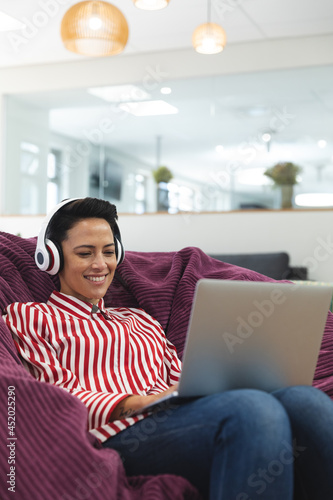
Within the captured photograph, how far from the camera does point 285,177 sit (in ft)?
18.2

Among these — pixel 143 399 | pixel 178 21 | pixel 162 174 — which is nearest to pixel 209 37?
pixel 178 21

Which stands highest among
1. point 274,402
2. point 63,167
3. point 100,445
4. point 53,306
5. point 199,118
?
point 199,118


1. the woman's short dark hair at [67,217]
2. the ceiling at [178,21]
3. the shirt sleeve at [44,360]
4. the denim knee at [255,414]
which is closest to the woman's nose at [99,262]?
the woman's short dark hair at [67,217]

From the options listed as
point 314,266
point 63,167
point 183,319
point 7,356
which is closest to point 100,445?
point 7,356

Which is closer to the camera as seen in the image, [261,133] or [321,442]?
[321,442]

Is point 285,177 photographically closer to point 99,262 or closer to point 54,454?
point 99,262

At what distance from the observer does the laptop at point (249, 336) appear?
1.23 meters

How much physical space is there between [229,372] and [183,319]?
2.04 ft

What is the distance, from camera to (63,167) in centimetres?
630

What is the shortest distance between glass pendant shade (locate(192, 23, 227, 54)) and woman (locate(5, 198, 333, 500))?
2804 mm

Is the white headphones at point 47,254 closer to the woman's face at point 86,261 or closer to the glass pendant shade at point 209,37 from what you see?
the woman's face at point 86,261

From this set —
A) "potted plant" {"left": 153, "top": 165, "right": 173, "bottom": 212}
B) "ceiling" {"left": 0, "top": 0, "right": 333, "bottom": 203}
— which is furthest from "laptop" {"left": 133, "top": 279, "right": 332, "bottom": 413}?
"potted plant" {"left": 153, "top": 165, "right": 173, "bottom": 212}

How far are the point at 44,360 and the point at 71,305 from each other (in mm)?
214

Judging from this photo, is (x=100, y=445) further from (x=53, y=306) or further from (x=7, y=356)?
(x=53, y=306)
